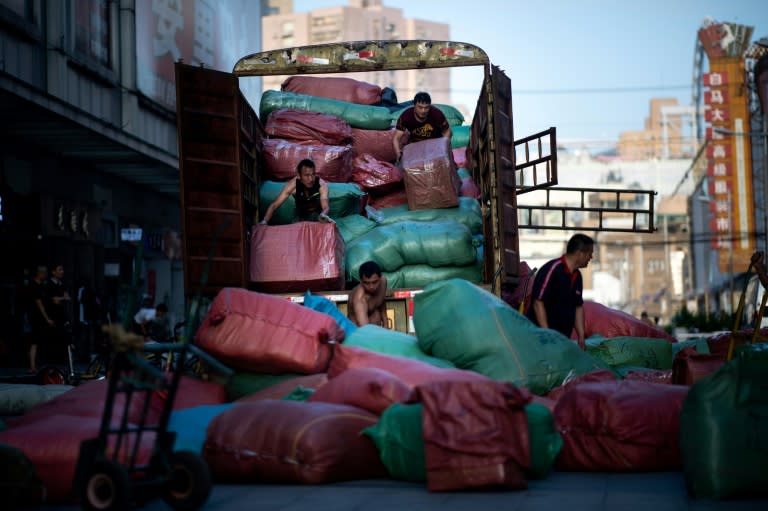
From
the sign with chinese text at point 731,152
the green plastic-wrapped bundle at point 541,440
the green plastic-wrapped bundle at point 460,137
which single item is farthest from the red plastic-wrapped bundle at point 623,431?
the sign with chinese text at point 731,152

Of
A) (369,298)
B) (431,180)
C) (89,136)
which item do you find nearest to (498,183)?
(431,180)

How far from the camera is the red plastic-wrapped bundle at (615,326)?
1102 centimetres

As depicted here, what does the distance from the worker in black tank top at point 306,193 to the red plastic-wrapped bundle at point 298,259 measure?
2.00 ft

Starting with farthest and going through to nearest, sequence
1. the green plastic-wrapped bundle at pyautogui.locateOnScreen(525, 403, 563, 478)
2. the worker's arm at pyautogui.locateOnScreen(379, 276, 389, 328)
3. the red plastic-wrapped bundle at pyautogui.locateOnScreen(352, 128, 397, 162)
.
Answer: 1. the red plastic-wrapped bundle at pyautogui.locateOnScreen(352, 128, 397, 162)
2. the worker's arm at pyautogui.locateOnScreen(379, 276, 389, 328)
3. the green plastic-wrapped bundle at pyautogui.locateOnScreen(525, 403, 563, 478)

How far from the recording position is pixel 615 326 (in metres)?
11.1

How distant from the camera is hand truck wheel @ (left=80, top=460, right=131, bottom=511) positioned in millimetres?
4277

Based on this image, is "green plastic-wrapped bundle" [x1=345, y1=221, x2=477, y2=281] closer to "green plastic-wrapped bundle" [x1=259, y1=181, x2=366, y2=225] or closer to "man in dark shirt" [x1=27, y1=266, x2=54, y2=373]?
"green plastic-wrapped bundle" [x1=259, y1=181, x2=366, y2=225]

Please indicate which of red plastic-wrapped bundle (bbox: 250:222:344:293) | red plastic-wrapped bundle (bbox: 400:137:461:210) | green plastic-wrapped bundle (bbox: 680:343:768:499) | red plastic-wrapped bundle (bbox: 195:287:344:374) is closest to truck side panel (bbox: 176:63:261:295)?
red plastic-wrapped bundle (bbox: 250:222:344:293)

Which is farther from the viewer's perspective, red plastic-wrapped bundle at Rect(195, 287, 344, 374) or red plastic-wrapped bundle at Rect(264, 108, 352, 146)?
red plastic-wrapped bundle at Rect(264, 108, 352, 146)

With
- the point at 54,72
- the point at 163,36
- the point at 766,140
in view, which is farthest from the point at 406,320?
the point at 766,140

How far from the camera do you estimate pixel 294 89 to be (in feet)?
43.4

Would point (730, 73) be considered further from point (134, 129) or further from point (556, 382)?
point (556, 382)

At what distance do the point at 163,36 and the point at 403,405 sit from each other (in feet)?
63.2

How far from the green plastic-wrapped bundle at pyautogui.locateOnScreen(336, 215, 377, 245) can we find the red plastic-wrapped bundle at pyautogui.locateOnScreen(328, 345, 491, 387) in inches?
142
